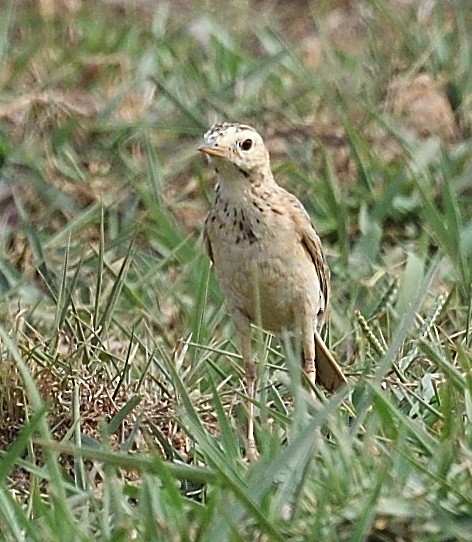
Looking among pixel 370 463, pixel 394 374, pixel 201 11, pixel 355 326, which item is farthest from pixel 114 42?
pixel 370 463

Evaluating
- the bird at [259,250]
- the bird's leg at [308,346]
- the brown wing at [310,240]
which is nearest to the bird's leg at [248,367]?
the bird at [259,250]

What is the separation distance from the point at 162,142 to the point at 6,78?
3.13 ft

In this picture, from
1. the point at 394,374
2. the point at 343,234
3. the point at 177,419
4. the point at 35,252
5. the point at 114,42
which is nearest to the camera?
the point at 177,419

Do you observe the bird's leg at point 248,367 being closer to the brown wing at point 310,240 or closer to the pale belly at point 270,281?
the pale belly at point 270,281

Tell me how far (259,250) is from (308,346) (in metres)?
0.34

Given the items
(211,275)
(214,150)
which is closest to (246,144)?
(214,150)

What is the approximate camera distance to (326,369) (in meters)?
5.17

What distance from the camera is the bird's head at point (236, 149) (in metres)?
4.96

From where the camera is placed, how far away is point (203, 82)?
305 inches

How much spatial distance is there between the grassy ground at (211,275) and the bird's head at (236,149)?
0.43 meters

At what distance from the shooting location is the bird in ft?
16.5

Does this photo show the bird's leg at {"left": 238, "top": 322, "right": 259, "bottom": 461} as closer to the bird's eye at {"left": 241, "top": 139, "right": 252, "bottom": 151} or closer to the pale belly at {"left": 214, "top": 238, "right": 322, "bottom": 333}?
the pale belly at {"left": 214, "top": 238, "right": 322, "bottom": 333}

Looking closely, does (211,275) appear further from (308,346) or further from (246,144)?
(246,144)

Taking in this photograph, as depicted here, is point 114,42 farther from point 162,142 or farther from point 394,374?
point 394,374
